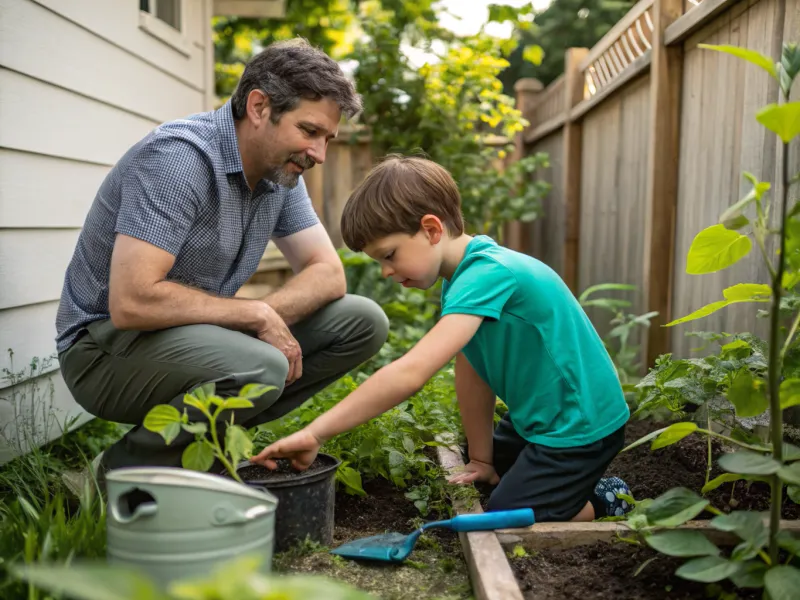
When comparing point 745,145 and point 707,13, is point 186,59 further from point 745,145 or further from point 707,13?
point 745,145

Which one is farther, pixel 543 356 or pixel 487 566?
pixel 543 356

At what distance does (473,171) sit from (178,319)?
3869mm

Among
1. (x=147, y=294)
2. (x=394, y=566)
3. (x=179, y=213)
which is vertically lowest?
(x=394, y=566)

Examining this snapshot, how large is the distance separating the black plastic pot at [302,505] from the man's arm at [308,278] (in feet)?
2.29

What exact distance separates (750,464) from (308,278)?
1591 millimetres

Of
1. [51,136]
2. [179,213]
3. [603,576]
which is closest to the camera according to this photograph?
[603,576]

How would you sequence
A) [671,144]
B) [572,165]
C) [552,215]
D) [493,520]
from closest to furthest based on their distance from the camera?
[493,520] → [671,144] → [572,165] → [552,215]

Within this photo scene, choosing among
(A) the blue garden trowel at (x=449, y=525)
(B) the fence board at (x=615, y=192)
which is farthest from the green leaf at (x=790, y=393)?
(B) the fence board at (x=615, y=192)

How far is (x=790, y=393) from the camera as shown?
1.50 m

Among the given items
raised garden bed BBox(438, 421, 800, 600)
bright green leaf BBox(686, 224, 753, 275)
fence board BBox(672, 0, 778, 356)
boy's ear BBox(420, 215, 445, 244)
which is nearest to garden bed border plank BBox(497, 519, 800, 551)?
raised garden bed BBox(438, 421, 800, 600)

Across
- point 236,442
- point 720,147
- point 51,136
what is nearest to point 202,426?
point 236,442

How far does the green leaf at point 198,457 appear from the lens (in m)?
1.50

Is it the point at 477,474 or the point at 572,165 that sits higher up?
the point at 572,165

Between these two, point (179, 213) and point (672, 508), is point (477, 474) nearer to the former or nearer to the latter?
point (672, 508)
